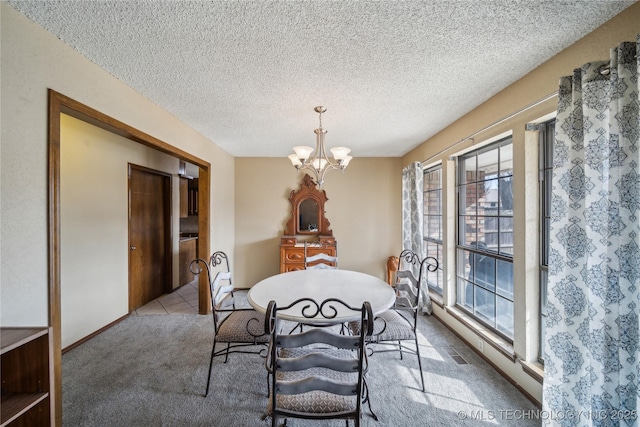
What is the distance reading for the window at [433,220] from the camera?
11.5 feet

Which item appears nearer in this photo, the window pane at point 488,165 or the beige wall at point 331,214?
the window pane at point 488,165

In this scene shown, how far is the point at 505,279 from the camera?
2271 millimetres

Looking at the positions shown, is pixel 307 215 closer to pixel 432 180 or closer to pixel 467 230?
pixel 432 180

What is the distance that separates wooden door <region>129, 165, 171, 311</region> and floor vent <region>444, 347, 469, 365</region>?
12.9 ft

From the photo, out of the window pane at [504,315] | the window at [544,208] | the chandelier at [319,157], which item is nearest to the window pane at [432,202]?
the window pane at [504,315]

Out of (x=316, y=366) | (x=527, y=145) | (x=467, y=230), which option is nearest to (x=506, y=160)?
(x=527, y=145)

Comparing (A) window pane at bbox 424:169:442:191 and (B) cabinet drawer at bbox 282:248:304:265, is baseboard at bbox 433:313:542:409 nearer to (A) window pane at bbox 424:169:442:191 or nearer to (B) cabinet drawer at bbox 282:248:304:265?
(A) window pane at bbox 424:169:442:191

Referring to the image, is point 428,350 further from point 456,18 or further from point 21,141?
point 21,141

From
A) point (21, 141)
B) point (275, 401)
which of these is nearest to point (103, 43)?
point (21, 141)

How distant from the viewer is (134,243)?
11.5ft

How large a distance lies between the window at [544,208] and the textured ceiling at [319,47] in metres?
0.53

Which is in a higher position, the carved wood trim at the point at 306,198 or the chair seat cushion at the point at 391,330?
the carved wood trim at the point at 306,198

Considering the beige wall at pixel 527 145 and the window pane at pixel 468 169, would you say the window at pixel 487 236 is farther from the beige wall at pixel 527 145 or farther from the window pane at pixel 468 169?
the beige wall at pixel 527 145

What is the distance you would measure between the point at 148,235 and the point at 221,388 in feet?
9.25
